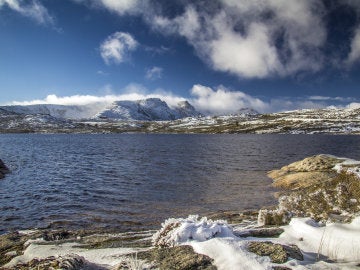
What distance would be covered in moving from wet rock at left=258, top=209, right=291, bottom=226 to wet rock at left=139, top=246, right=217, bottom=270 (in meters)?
6.32

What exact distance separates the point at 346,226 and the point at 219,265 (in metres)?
4.93

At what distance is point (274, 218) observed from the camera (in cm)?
1388

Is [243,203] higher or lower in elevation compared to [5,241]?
lower

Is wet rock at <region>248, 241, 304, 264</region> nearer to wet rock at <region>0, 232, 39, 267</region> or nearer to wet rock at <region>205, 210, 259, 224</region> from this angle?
wet rock at <region>0, 232, 39, 267</region>

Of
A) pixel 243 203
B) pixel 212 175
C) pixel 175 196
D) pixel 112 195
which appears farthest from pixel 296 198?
pixel 212 175

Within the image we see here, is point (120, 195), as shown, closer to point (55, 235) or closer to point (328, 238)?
point (55, 235)

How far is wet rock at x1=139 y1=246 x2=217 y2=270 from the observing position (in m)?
7.66

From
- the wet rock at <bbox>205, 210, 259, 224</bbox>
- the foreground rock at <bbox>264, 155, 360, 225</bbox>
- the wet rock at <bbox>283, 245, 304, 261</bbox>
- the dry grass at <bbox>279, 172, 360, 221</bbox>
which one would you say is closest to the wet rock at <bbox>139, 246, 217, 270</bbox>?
the wet rock at <bbox>283, 245, 304, 261</bbox>

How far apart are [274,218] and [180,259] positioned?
23.4 ft

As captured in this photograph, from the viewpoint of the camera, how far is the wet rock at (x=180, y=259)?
7.66m

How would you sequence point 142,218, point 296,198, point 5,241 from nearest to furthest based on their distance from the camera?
point 5,241 < point 296,198 < point 142,218

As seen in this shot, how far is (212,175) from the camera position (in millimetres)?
43875

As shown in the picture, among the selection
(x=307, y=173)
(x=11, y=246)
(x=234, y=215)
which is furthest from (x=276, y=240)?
(x=307, y=173)

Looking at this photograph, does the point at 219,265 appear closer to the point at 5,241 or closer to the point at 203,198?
the point at 5,241
